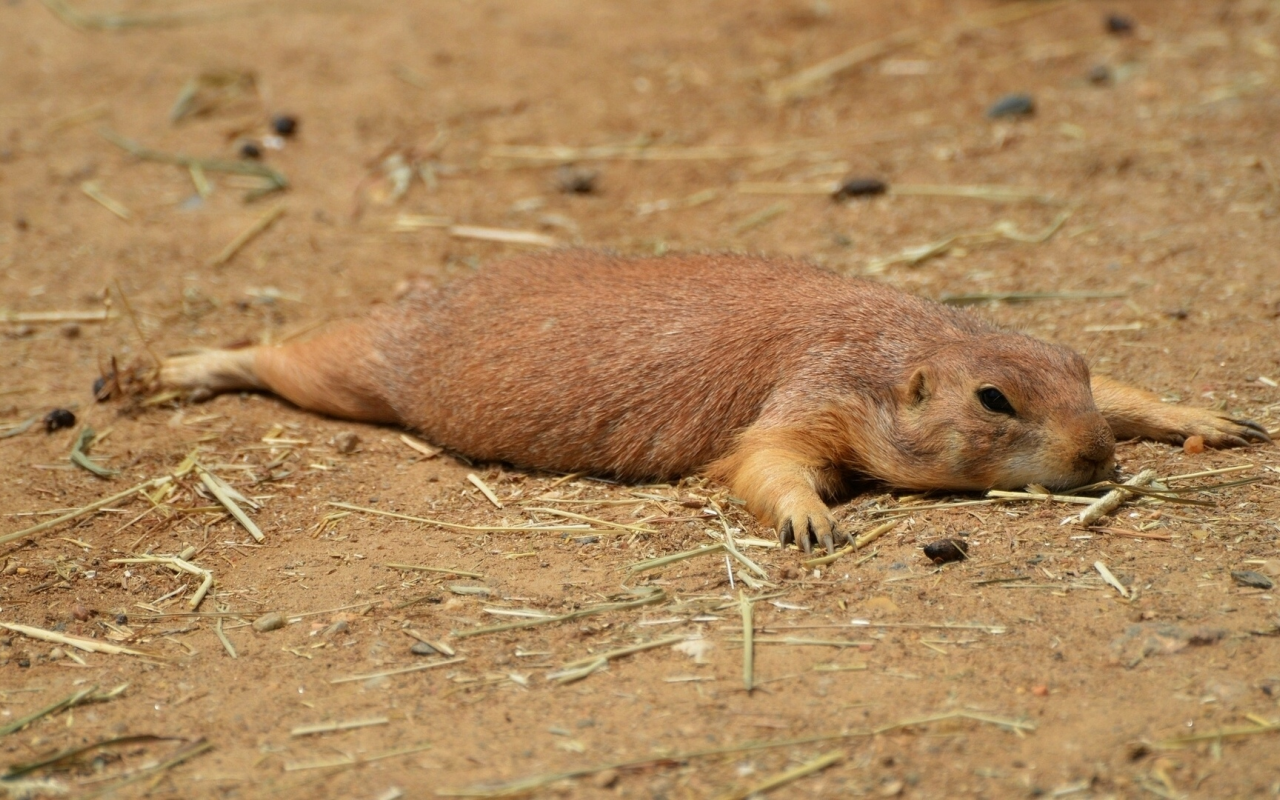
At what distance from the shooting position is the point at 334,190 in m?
10.1

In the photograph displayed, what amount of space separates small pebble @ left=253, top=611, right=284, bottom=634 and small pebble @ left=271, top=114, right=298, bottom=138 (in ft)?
21.1

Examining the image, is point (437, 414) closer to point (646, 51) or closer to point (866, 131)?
point (866, 131)

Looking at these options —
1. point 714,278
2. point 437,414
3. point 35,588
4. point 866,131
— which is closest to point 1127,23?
point 866,131

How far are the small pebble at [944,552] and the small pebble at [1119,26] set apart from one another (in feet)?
27.0

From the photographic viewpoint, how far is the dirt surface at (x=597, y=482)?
4.25 metres

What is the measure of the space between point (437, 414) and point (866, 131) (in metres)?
5.31

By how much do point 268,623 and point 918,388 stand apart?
3.11 m

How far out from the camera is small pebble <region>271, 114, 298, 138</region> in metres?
10.7

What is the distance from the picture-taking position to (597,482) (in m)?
6.66

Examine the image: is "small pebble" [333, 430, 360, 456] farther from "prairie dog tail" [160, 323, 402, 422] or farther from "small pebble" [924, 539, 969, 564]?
"small pebble" [924, 539, 969, 564]

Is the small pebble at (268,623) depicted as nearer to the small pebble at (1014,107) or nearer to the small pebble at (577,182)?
the small pebble at (577,182)

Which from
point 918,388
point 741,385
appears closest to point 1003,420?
point 918,388

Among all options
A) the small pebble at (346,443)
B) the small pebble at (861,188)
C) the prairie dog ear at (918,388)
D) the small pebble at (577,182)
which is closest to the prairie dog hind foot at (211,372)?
the small pebble at (346,443)

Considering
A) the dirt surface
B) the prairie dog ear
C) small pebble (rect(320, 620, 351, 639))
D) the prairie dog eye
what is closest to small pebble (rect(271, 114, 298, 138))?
the dirt surface
